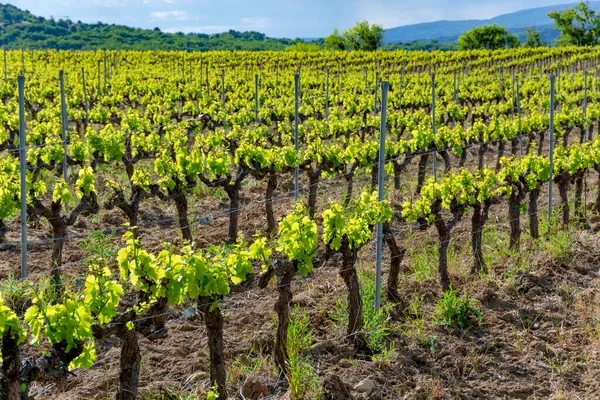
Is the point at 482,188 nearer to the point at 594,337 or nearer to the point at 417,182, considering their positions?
the point at 594,337

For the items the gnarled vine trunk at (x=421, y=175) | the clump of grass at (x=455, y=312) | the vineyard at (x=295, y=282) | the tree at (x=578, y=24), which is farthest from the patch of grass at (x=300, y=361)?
the tree at (x=578, y=24)

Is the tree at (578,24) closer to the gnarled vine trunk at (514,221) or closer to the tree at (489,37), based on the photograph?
the tree at (489,37)

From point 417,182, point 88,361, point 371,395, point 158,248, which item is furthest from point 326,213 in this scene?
point 417,182

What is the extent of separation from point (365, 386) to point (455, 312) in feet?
5.50

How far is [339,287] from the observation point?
7.18m

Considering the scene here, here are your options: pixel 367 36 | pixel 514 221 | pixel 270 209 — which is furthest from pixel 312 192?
pixel 367 36

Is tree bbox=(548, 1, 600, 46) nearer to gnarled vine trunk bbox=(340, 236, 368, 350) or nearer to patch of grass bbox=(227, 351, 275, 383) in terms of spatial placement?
gnarled vine trunk bbox=(340, 236, 368, 350)

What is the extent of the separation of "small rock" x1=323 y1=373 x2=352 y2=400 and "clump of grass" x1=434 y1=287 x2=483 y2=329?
63.5 inches

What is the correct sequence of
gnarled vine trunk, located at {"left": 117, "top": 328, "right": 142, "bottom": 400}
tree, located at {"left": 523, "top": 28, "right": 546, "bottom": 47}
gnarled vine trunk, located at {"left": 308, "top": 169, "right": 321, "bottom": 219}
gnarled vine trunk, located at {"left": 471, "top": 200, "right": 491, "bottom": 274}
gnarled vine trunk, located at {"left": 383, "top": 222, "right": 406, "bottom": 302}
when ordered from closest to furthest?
gnarled vine trunk, located at {"left": 117, "top": 328, "right": 142, "bottom": 400}
gnarled vine trunk, located at {"left": 383, "top": 222, "right": 406, "bottom": 302}
gnarled vine trunk, located at {"left": 471, "top": 200, "right": 491, "bottom": 274}
gnarled vine trunk, located at {"left": 308, "top": 169, "right": 321, "bottom": 219}
tree, located at {"left": 523, "top": 28, "right": 546, "bottom": 47}

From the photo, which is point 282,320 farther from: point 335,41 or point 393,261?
point 335,41

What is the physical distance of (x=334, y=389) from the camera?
5.25m

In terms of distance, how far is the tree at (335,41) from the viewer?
74500 millimetres

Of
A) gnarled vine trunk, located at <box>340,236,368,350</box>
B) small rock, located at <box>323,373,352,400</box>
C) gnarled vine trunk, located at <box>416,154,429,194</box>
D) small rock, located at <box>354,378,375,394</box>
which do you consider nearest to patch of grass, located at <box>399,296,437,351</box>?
gnarled vine trunk, located at <box>340,236,368,350</box>

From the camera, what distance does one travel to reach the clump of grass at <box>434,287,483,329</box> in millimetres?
6527
